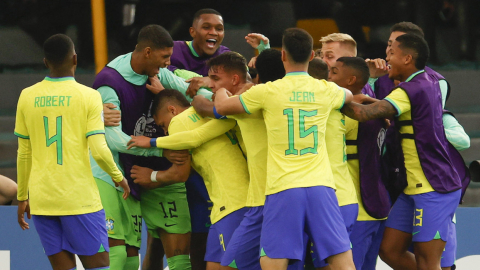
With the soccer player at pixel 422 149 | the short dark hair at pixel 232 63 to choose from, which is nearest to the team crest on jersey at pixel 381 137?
the soccer player at pixel 422 149

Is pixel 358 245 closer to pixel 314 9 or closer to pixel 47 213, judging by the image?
pixel 47 213

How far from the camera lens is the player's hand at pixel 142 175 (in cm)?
489

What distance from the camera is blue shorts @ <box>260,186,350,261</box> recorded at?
3832 mm

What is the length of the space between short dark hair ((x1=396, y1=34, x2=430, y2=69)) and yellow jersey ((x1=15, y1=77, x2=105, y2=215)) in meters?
2.15

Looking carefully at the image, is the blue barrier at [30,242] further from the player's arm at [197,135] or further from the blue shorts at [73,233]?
the player's arm at [197,135]

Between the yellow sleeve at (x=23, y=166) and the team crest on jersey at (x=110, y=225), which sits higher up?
the yellow sleeve at (x=23, y=166)

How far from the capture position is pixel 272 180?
3.91 metres

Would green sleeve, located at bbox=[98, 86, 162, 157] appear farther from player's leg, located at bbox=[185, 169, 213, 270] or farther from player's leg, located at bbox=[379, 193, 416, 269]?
player's leg, located at bbox=[379, 193, 416, 269]

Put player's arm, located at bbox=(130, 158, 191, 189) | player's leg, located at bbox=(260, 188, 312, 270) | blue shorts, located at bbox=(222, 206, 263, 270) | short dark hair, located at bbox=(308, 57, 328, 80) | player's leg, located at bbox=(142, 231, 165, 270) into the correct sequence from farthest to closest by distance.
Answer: player's leg, located at bbox=(142, 231, 165, 270) < player's arm, located at bbox=(130, 158, 191, 189) < short dark hair, located at bbox=(308, 57, 328, 80) < blue shorts, located at bbox=(222, 206, 263, 270) < player's leg, located at bbox=(260, 188, 312, 270)

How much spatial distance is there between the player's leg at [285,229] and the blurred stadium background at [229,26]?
5338 millimetres

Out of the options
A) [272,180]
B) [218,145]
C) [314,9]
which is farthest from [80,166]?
[314,9]

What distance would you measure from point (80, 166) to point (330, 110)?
1683mm

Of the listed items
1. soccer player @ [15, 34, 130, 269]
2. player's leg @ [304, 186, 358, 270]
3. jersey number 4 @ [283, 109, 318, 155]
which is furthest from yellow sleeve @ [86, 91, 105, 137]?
player's leg @ [304, 186, 358, 270]

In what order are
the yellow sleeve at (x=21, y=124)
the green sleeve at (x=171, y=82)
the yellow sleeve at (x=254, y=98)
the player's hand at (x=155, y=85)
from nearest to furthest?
the yellow sleeve at (x=254, y=98)
the yellow sleeve at (x=21, y=124)
the player's hand at (x=155, y=85)
the green sleeve at (x=171, y=82)
